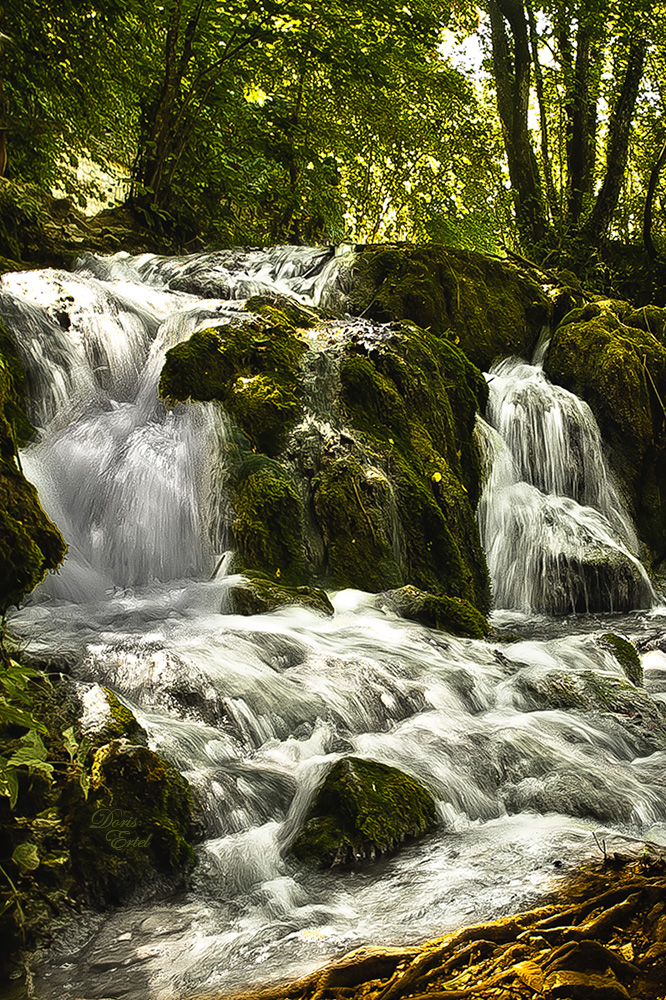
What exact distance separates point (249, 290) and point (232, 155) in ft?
16.4

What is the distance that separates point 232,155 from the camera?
1341cm

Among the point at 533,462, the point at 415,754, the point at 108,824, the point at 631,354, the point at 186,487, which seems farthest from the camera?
the point at 631,354

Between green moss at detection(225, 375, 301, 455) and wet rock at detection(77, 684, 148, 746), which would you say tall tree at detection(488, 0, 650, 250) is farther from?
wet rock at detection(77, 684, 148, 746)

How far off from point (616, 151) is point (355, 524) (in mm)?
11191

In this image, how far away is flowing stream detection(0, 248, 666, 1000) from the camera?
2.53 m

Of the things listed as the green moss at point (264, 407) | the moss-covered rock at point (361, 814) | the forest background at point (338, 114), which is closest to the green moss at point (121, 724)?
the moss-covered rock at point (361, 814)

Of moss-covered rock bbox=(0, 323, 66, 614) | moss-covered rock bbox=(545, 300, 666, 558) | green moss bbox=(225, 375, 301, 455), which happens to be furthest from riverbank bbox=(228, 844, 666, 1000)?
moss-covered rock bbox=(545, 300, 666, 558)

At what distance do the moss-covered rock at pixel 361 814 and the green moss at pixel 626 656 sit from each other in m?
2.13

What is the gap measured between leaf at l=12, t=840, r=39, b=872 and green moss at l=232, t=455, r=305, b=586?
3201mm

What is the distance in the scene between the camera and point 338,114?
14.9 meters

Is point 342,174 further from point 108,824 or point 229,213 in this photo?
point 108,824

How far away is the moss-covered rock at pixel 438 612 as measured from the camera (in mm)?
5352

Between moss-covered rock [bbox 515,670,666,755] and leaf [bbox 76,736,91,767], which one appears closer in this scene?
leaf [bbox 76,736,91,767]

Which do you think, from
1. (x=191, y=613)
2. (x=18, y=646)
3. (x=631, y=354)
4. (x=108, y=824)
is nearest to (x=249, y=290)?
(x=631, y=354)
